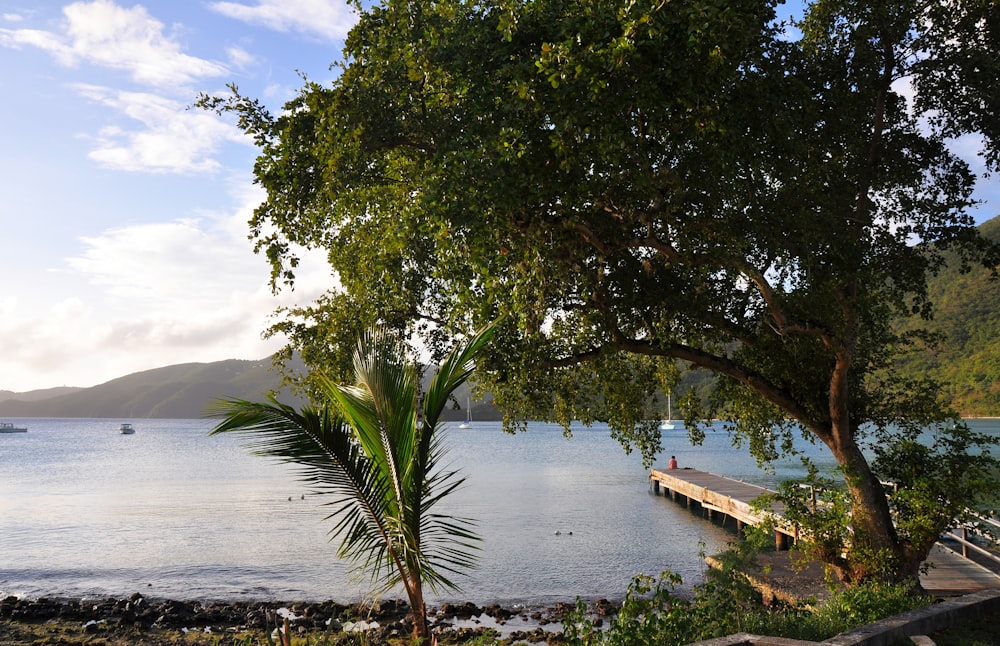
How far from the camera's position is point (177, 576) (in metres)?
24.2

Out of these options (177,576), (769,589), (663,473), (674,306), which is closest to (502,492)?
(663,473)

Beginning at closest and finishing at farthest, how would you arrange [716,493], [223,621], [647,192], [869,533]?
[647,192] → [869,533] → [223,621] → [716,493]

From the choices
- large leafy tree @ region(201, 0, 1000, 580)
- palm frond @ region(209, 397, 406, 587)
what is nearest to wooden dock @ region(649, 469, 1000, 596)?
large leafy tree @ region(201, 0, 1000, 580)

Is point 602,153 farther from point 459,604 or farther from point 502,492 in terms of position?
point 502,492

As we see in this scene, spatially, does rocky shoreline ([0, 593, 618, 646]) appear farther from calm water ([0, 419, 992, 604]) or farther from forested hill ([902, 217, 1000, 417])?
A: forested hill ([902, 217, 1000, 417])

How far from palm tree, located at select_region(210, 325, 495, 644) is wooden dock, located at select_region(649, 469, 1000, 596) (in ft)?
23.4

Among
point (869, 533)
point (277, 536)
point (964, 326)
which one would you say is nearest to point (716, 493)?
point (277, 536)

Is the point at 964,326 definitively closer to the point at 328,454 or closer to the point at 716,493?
the point at 716,493

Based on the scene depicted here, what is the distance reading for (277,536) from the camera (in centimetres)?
3114

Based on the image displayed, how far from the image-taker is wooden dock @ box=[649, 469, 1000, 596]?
579 inches

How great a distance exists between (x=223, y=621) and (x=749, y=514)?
1689 centimetres

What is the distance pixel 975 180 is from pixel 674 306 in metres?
5.16

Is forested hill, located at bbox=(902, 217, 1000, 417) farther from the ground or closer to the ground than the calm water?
farther from the ground

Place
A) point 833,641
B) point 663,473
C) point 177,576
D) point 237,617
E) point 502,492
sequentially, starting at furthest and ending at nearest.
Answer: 1. point 502,492
2. point 663,473
3. point 177,576
4. point 237,617
5. point 833,641
